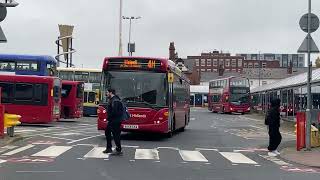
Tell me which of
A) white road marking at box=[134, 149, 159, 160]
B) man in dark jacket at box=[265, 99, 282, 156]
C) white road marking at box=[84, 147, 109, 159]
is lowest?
white road marking at box=[134, 149, 159, 160]

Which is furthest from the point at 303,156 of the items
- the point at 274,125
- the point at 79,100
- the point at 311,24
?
the point at 79,100

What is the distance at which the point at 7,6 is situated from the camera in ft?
46.4

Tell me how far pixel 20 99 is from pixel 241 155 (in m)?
17.7

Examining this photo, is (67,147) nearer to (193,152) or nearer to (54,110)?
(193,152)

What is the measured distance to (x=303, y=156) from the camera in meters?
17.7

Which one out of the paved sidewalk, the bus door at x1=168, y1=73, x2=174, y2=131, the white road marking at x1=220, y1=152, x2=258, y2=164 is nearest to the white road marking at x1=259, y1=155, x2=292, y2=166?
the paved sidewalk

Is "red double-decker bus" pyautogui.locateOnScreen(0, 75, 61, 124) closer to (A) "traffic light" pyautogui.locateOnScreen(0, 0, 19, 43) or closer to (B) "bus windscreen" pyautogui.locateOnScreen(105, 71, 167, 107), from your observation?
(B) "bus windscreen" pyautogui.locateOnScreen(105, 71, 167, 107)

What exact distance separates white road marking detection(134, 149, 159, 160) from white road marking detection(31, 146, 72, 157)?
6.92ft

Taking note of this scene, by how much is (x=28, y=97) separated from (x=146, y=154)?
17.1 meters

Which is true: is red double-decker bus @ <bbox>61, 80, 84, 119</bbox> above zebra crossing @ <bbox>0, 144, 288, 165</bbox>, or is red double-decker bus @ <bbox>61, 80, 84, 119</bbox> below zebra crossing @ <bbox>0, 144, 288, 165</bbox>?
above

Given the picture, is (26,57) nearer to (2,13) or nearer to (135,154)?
(135,154)

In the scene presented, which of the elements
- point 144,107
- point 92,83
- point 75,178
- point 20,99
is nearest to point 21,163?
point 75,178

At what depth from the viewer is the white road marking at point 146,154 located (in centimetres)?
1657

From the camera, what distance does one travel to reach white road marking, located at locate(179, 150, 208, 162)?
53.9 feet
